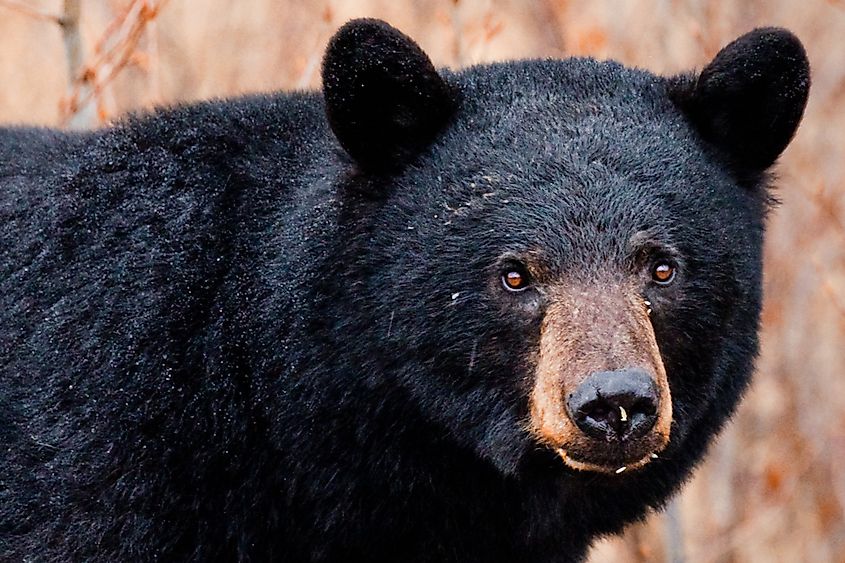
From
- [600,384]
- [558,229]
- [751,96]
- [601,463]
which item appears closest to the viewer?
[600,384]

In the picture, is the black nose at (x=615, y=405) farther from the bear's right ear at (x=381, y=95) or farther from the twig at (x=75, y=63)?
the twig at (x=75, y=63)

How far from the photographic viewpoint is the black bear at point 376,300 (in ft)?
13.9

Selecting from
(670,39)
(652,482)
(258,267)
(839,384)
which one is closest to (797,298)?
(839,384)

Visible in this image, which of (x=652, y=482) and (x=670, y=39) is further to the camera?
(x=670, y=39)

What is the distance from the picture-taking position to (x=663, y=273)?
425 centimetres

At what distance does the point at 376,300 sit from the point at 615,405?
91 cm

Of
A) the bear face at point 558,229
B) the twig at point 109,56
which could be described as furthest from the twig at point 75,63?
the bear face at point 558,229

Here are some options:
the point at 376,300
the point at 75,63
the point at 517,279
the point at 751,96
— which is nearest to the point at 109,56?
the point at 75,63

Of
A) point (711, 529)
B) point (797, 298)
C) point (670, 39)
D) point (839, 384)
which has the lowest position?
point (711, 529)

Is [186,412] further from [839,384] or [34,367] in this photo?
[839,384]

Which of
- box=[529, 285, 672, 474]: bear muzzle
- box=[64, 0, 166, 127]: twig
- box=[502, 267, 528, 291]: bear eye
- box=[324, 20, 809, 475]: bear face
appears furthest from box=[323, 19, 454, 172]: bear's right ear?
box=[64, 0, 166, 127]: twig

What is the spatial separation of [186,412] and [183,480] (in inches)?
8.8

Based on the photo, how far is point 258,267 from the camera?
15.0 feet

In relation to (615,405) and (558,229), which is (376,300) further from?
(615,405)
